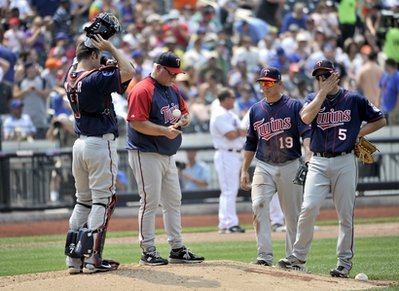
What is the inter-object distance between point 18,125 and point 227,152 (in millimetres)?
5074

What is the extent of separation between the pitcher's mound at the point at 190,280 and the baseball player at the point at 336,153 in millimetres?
601

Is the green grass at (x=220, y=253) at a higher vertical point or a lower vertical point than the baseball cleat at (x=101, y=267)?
lower

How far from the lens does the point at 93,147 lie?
1031 centimetres

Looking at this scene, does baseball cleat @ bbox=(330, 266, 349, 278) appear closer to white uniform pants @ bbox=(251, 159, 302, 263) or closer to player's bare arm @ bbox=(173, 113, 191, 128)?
white uniform pants @ bbox=(251, 159, 302, 263)

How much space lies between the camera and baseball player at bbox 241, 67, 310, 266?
11609 millimetres

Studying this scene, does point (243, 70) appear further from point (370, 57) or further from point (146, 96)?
point (146, 96)

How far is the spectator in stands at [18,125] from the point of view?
65.5 ft

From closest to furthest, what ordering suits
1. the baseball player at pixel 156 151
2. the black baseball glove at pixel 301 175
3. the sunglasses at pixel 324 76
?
1. the sunglasses at pixel 324 76
2. the baseball player at pixel 156 151
3. the black baseball glove at pixel 301 175

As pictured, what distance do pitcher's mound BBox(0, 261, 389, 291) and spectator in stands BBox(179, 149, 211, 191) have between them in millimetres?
9293

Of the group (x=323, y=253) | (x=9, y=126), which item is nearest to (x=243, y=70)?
(x=9, y=126)

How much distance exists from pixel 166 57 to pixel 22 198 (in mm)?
9141

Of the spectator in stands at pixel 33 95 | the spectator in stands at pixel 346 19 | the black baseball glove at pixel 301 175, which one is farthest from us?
the spectator in stands at pixel 346 19

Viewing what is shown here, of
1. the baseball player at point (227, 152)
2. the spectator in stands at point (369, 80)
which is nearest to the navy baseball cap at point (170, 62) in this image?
the baseball player at point (227, 152)

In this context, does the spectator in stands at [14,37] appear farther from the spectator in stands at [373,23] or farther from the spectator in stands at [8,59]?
the spectator in stands at [373,23]
